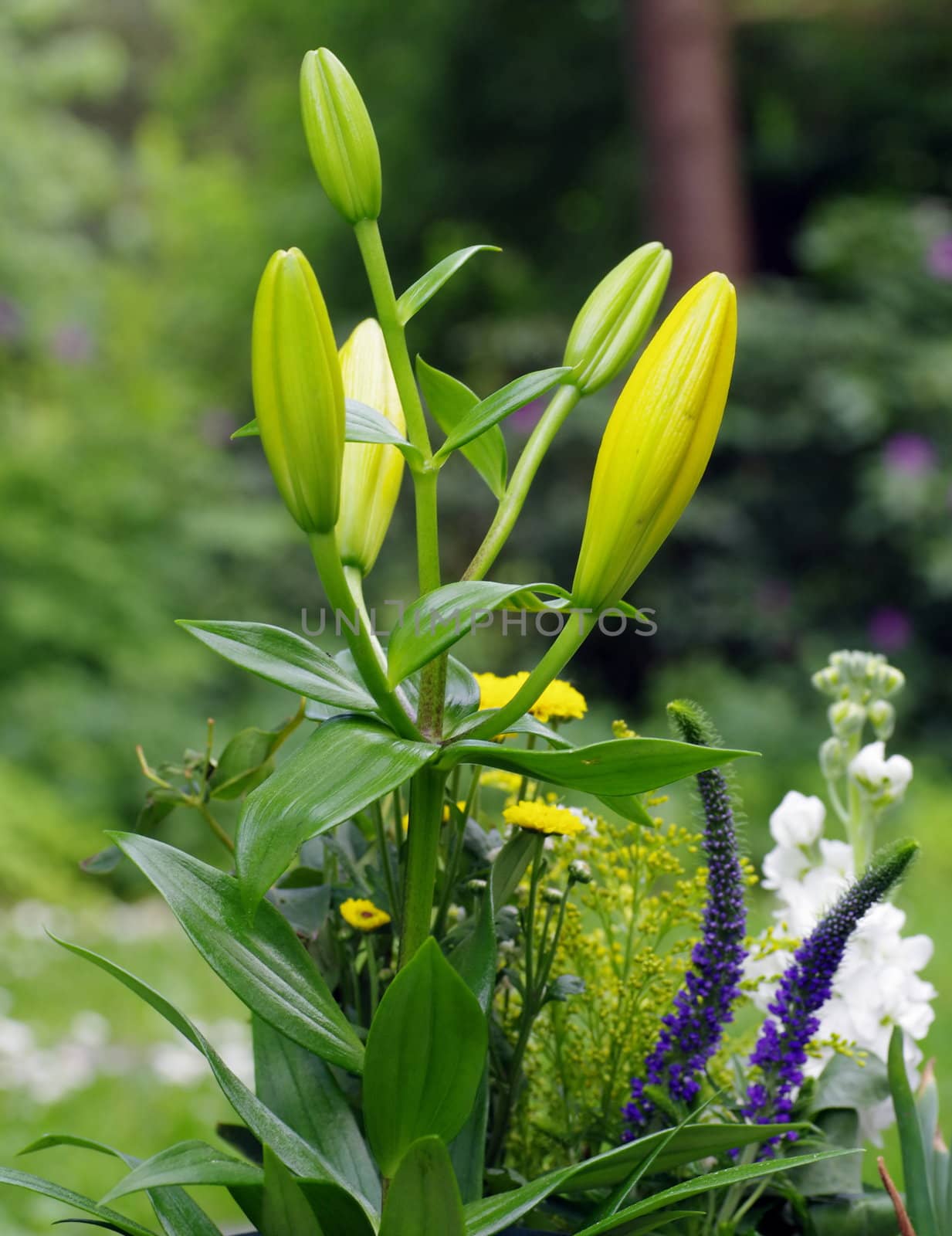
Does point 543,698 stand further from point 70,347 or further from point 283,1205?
point 70,347

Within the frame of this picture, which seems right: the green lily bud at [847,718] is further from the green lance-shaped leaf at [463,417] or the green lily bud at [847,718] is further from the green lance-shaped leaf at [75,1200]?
the green lance-shaped leaf at [75,1200]

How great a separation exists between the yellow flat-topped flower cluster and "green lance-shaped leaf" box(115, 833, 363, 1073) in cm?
17

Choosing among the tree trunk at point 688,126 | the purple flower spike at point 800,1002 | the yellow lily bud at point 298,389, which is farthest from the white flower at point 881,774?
the tree trunk at point 688,126

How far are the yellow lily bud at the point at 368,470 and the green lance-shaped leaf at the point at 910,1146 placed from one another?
0.34 meters

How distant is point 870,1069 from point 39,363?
14.4 feet

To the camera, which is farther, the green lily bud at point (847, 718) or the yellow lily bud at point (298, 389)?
the green lily bud at point (847, 718)

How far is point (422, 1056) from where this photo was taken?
0.47 meters

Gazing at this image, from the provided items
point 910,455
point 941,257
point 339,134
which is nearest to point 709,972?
point 339,134

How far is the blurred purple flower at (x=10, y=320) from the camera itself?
4301 millimetres

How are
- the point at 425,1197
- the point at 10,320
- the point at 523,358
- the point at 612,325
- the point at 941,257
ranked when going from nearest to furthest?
the point at 425,1197 < the point at 612,325 < the point at 941,257 < the point at 10,320 < the point at 523,358

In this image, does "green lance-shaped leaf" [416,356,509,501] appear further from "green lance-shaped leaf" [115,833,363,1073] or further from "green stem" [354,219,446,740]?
"green lance-shaped leaf" [115,833,363,1073]

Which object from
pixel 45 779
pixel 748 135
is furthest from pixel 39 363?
pixel 748 135

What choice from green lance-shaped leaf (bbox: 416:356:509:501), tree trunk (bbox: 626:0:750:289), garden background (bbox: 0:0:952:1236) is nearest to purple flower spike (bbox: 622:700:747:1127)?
green lance-shaped leaf (bbox: 416:356:509:501)

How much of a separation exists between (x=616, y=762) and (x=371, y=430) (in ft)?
0.57
